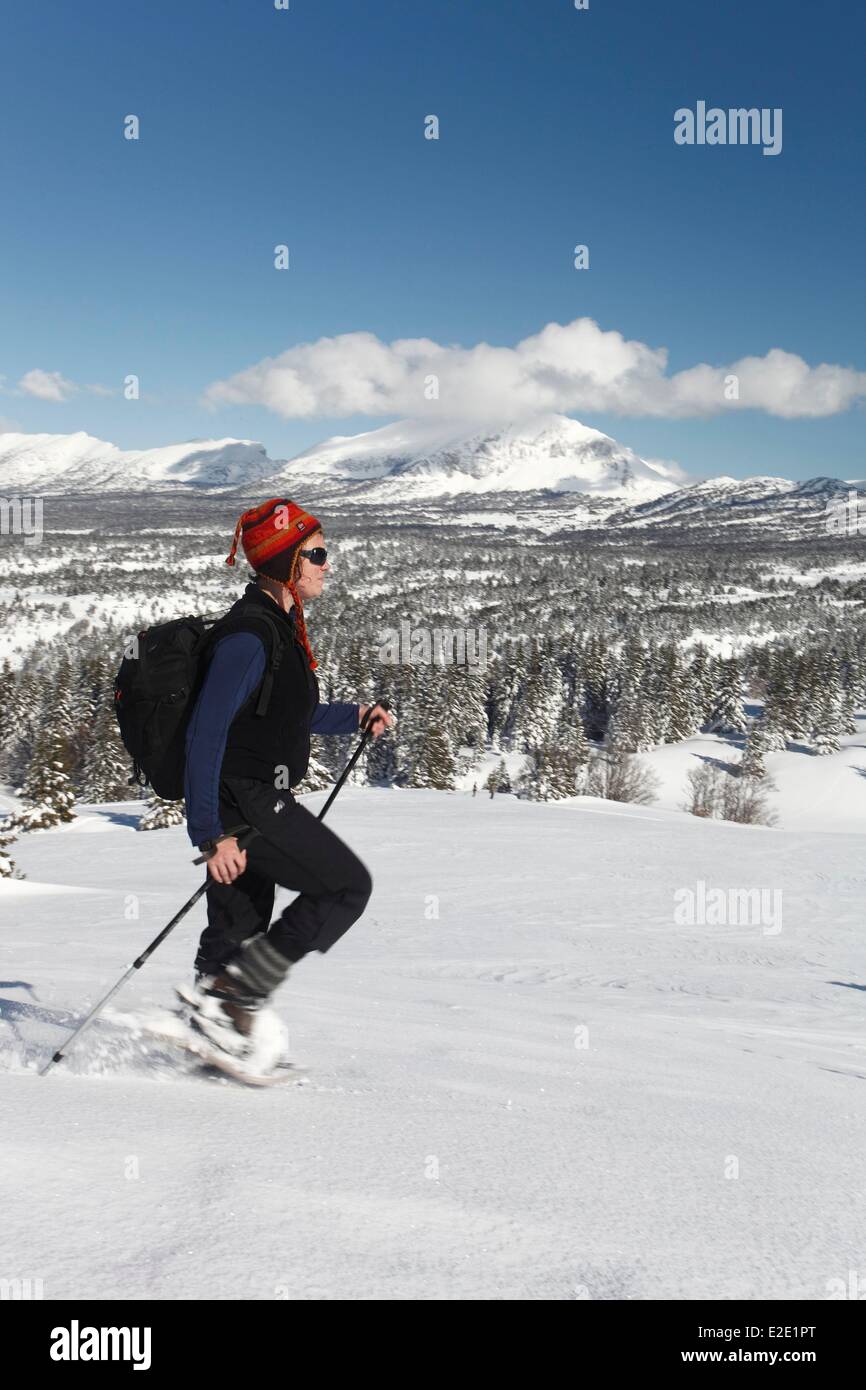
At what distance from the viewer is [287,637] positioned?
340 cm

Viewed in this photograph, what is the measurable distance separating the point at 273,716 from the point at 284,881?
69cm

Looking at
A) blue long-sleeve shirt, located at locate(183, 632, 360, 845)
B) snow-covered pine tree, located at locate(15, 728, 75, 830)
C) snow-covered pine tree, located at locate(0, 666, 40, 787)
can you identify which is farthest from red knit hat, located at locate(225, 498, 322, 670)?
snow-covered pine tree, located at locate(0, 666, 40, 787)

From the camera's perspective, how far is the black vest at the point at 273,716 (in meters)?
3.32

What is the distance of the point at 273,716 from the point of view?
134 inches

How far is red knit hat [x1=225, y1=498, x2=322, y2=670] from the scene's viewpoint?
3529 millimetres

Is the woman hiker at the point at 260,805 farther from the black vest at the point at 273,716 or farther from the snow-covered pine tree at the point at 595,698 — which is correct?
the snow-covered pine tree at the point at 595,698

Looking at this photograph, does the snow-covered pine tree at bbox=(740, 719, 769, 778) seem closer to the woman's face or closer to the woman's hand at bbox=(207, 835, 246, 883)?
the woman's face

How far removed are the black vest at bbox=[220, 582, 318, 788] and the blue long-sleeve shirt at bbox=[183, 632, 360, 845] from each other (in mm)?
95

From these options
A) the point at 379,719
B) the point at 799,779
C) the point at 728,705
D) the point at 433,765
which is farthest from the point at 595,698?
the point at 379,719

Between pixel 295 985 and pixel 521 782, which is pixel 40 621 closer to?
pixel 521 782

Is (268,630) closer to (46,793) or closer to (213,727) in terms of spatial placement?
(213,727)

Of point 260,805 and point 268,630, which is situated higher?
point 268,630
